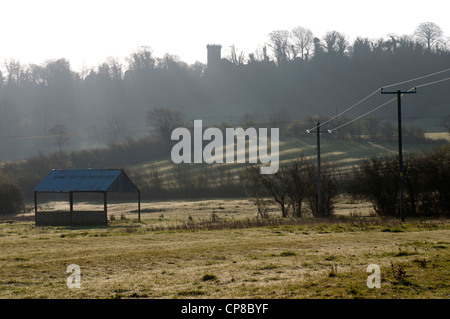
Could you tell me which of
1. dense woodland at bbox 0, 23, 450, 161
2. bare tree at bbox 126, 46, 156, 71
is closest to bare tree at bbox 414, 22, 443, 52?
dense woodland at bbox 0, 23, 450, 161

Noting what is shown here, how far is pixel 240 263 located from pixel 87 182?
96.7 feet

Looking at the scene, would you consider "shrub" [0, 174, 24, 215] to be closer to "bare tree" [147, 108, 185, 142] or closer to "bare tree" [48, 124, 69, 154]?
"bare tree" [147, 108, 185, 142]

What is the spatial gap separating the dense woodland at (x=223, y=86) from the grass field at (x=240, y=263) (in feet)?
366

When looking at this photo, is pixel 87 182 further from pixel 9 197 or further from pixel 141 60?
pixel 141 60

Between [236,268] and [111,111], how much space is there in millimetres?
152583

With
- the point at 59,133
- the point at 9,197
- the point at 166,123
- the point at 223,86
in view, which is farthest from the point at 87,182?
the point at 223,86

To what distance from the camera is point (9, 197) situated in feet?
189

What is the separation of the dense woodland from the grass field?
112 metres

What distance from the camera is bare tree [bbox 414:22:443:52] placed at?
163 m

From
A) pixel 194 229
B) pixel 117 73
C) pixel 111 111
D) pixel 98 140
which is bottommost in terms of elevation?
pixel 194 229

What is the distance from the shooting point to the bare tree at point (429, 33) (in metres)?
163

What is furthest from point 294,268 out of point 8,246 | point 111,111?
point 111,111

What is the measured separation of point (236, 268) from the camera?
1575cm
